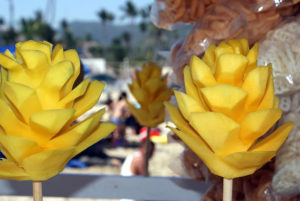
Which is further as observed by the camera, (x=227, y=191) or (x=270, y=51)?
(x=270, y=51)

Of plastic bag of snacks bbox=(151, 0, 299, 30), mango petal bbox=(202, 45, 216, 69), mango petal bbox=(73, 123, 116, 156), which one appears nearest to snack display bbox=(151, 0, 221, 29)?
plastic bag of snacks bbox=(151, 0, 299, 30)

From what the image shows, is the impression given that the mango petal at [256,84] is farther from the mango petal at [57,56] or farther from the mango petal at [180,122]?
the mango petal at [57,56]

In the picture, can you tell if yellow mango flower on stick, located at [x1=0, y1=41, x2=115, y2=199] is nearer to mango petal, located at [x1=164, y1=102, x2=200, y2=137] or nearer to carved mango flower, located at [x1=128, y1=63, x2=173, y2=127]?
mango petal, located at [x1=164, y1=102, x2=200, y2=137]

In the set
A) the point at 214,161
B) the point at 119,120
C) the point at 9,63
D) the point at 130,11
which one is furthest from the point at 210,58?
the point at 130,11

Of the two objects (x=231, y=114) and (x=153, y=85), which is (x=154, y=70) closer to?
(x=153, y=85)

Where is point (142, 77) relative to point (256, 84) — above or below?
below

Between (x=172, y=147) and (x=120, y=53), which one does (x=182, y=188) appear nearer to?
(x=172, y=147)

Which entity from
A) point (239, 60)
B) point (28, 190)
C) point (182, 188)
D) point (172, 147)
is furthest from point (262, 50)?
point (172, 147)
